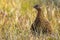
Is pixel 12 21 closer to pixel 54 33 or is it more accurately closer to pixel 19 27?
pixel 19 27

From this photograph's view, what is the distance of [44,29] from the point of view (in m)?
6.27

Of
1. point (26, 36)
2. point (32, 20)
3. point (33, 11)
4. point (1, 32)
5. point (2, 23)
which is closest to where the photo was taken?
point (26, 36)

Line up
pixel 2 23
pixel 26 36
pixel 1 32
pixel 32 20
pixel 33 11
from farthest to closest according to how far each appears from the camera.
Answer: pixel 33 11, pixel 32 20, pixel 2 23, pixel 1 32, pixel 26 36

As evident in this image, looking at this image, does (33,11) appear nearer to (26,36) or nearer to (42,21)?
(42,21)

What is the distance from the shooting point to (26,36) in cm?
554

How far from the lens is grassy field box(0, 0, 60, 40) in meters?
5.70

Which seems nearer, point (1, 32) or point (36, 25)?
point (1, 32)

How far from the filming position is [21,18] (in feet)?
21.8

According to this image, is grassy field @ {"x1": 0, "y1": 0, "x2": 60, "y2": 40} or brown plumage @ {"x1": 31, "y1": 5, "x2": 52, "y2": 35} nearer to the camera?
grassy field @ {"x1": 0, "y1": 0, "x2": 60, "y2": 40}

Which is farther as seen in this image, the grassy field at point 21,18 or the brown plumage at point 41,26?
the brown plumage at point 41,26

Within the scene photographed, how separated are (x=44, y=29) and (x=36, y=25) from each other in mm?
161

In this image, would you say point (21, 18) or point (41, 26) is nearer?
point (41, 26)

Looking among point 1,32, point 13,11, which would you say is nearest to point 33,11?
point 13,11

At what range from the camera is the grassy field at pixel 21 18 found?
570cm
